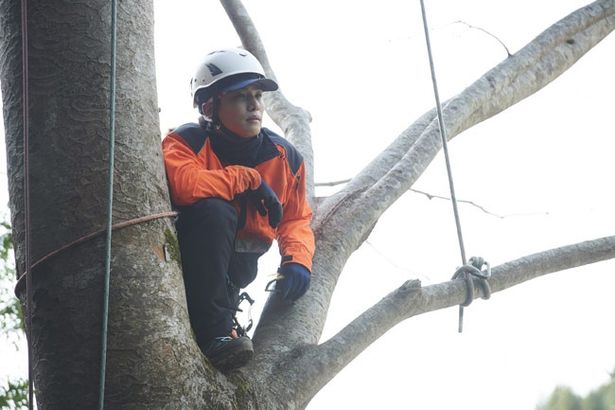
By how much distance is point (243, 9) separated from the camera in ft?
16.1

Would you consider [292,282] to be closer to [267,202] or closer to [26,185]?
[267,202]

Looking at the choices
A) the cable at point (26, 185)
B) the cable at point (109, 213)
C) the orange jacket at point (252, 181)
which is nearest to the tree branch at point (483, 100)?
the orange jacket at point (252, 181)

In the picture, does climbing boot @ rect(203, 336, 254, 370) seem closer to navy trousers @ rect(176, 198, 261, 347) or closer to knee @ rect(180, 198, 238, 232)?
navy trousers @ rect(176, 198, 261, 347)

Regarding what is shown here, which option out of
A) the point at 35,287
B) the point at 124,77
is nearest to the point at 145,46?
the point at 124,77

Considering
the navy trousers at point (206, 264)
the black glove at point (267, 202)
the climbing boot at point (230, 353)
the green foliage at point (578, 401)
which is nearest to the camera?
the climbing boot at point (230, 353)

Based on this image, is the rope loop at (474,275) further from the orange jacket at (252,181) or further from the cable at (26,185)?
the cable at (26,185)

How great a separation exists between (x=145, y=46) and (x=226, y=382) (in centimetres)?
101

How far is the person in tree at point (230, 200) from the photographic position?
295 centimetres

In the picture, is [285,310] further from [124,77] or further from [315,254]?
[124,77]

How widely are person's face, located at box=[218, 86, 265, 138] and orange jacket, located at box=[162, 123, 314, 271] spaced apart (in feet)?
0.25

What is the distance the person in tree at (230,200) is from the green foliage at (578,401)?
98cm

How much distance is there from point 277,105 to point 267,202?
139cm

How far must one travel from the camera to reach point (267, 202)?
11.0 feet

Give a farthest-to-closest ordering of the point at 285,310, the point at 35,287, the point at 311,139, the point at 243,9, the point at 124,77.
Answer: the point at 243,9, the point at 311,139, the point at 285,310, the point at 124,77, the point at 35,287
